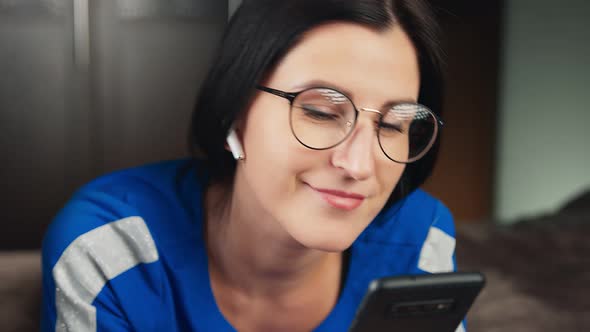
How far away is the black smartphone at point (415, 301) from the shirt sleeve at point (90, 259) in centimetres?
44

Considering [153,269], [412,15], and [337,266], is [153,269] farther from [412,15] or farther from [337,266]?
[412,15]

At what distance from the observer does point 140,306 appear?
1.04 meters

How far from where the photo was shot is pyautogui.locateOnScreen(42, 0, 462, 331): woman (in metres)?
0.94

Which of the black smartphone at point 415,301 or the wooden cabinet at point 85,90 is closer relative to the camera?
the black smartphone at point 415,301

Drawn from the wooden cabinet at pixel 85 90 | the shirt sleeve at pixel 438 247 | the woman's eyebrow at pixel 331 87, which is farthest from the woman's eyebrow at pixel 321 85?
the wooden cabinet at pixel 85 90

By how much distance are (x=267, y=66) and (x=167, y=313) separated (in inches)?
17.3

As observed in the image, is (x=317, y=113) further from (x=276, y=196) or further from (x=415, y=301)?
(x=415, y=301)

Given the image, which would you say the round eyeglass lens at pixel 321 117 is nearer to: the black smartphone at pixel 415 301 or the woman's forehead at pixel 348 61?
the woman's forehead at pixel 348 61

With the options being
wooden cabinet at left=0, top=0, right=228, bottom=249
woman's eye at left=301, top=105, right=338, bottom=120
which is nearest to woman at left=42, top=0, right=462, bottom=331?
woman's eye at left=301, top=105, right=338, bottom=120

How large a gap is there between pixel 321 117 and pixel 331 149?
49 millimetres

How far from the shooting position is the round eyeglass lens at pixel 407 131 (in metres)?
0.96

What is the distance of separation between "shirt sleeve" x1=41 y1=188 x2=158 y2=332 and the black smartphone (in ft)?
1.45

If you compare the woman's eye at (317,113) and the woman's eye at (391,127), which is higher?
the woman's eye at (317,113)

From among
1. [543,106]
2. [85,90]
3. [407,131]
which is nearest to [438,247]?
[407,131]
